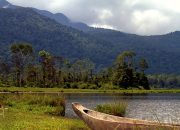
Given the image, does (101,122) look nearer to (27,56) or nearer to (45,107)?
(45,107)

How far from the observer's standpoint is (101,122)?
51.2 ft

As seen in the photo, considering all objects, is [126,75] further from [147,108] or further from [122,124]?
[122,124]

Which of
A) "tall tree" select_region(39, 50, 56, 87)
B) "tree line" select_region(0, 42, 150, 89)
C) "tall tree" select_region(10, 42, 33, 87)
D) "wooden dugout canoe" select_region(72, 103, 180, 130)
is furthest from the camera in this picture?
"tall tree" select_region(10, 42, 33, 87)

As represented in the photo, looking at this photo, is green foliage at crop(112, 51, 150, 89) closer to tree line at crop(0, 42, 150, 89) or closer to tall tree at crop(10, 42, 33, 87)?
tree line at crop(0, 42, 150, 89)

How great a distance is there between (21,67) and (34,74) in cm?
819

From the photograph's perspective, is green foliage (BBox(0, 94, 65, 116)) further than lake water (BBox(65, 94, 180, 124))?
No

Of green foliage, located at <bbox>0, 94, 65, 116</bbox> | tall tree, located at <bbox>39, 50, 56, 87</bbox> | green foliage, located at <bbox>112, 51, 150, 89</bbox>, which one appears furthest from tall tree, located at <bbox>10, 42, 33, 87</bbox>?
green foliage, located at <bbox>0, 94, 65, 116</bbox>

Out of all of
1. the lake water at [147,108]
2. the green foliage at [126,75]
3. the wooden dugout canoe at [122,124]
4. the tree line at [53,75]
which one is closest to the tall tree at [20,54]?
the tree line at [53,75]

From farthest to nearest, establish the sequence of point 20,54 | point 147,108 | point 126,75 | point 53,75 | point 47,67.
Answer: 1. point 126,75
2. point 20,54
3. point 47,67
4. point 53,75
5. point 147,108

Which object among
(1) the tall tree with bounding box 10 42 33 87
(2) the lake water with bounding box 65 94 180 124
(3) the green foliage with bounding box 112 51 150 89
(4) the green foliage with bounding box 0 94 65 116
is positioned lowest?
(2) the lake water with bounding box 65 94 180 124

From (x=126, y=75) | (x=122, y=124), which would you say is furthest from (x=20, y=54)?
(x=122, y=124)

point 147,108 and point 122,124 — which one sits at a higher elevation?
point 122,124

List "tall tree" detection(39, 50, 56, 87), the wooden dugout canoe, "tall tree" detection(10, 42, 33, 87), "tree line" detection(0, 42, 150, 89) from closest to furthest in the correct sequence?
the wooden dugout canoe → "tree line" detection(0, 42, 150, 89) → "tall tree" detection(39, 50, 56, 87) → "tall tree" detection(10, 42, 33, 87)

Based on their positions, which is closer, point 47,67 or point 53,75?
point 53,75
